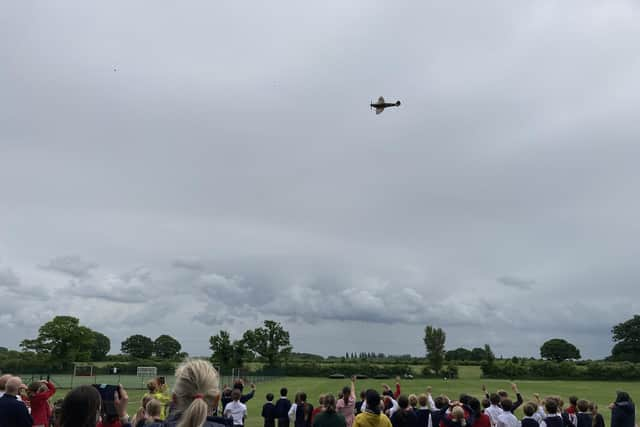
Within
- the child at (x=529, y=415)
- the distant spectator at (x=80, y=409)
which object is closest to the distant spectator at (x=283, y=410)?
the child at (x=529, y=415)

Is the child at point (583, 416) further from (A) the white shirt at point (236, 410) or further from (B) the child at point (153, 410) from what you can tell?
(B) the child at point (153, 410)

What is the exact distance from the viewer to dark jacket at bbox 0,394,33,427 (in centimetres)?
760

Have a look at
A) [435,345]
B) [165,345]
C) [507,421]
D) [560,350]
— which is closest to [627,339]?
[560,350]

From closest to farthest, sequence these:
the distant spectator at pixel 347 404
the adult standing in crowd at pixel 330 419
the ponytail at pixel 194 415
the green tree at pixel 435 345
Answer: the ponytail at pixel 194 415
the adult standing in crowd at pixel 330 419
the distant spectator at pixel 347 404
the green tree at pixel 435 345

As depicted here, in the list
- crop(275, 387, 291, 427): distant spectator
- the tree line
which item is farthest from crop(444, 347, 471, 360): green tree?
crop(275, 387, 291, 427): distant spectator

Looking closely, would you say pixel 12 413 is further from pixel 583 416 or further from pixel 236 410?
pixel 583 416

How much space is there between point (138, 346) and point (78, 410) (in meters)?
150

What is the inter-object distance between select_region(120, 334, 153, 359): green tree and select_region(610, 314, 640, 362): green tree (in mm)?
118415

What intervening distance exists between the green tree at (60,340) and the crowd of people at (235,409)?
6789cm

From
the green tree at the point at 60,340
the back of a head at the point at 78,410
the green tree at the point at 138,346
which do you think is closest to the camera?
the back of a head at the point at 78,410

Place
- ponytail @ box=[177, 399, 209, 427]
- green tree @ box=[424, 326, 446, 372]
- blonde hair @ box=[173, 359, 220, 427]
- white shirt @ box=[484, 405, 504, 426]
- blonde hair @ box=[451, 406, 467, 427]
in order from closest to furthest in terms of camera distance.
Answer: ponytail @ box=[177, 399, 209, 427], blonde hair @ box=[173, 359, 220, 427], blonde hair @ box=[451, 406, 467, 427], white shirt @ box=[484, 405, 504, 426], green tree @ box=[424, 326, 446, 372]

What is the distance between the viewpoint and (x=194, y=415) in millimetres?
2611

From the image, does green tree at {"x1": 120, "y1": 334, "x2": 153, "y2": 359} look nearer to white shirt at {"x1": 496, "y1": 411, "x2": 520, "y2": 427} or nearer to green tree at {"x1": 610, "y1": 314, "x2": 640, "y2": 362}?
green tree at {"x1": 610, "y1": 314, "x2": 640, "y2": 362}

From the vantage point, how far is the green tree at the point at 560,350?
424ft
